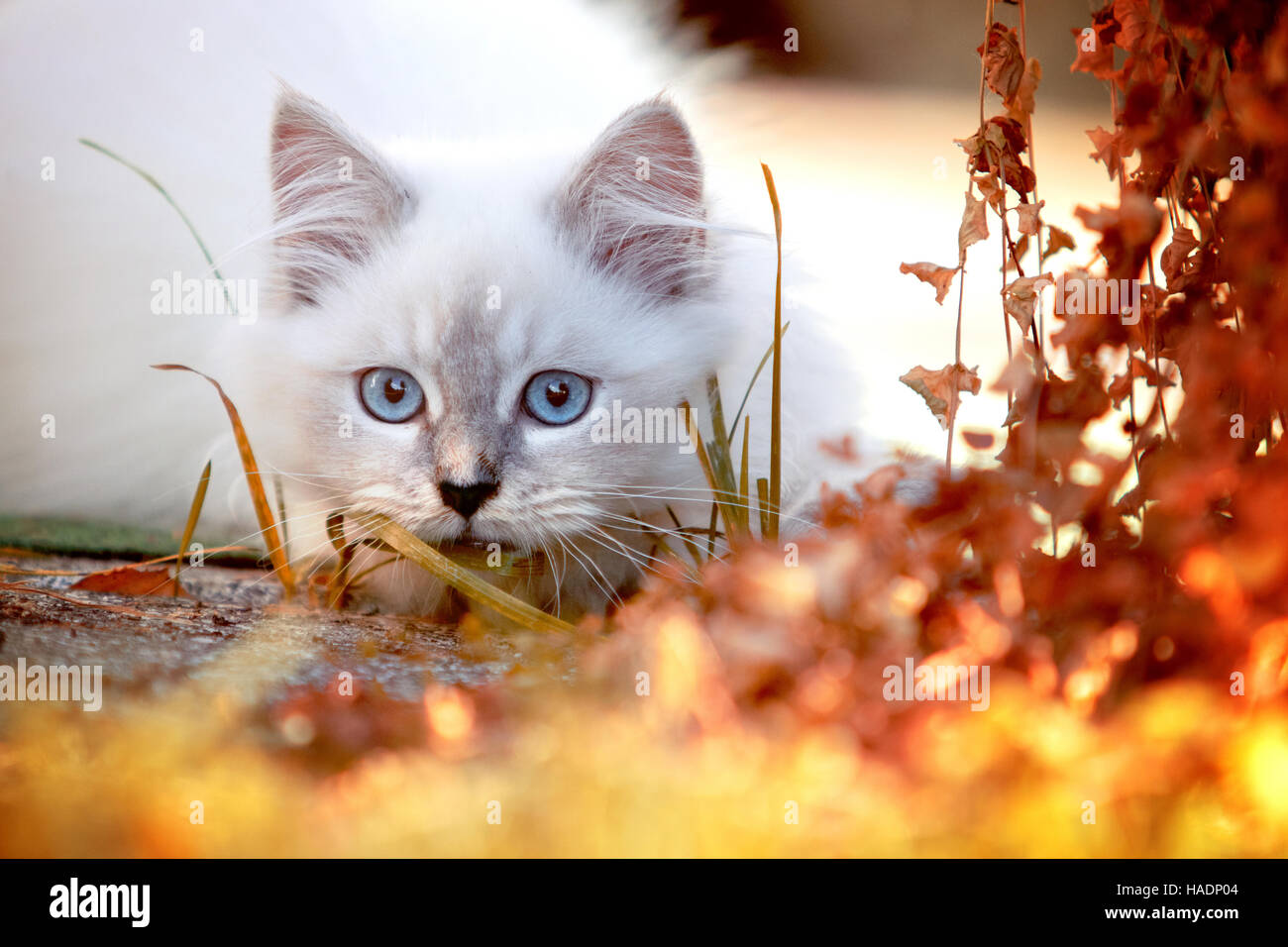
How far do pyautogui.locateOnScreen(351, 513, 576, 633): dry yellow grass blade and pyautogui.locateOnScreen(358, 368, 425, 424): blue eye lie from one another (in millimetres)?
144

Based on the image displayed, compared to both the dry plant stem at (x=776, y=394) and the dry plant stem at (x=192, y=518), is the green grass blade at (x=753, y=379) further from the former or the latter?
the dry plant stem at (x=192, y=518)

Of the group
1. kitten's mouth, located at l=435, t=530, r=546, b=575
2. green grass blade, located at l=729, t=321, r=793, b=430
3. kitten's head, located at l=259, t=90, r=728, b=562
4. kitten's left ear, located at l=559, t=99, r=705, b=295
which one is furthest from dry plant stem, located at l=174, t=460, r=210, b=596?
green grass blade, located at l=729, t=321, r=793, b=430

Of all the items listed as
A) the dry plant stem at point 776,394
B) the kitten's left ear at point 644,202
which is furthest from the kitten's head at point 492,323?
the dry plant stem at point 776,394

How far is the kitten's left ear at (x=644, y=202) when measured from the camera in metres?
1.38

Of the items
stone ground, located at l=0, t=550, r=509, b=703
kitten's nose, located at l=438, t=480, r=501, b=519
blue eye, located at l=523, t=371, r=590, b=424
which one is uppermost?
Result: blue eye, located at l=523, t=371, r=590, b=424

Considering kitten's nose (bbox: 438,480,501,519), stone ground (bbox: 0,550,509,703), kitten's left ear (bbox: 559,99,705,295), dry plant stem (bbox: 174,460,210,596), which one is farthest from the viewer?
dry plant stem (bbox: 174,460,210,596)

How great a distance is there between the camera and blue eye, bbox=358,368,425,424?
136cm

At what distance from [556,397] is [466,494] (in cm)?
19

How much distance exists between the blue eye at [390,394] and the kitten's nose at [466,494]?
0.47 feet

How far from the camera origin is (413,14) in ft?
5.88

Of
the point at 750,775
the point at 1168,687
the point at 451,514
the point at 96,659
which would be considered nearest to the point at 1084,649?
the point at 1168,687

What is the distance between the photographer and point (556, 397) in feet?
4.47

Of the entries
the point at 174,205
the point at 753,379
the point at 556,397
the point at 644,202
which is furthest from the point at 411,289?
the point at 174,205

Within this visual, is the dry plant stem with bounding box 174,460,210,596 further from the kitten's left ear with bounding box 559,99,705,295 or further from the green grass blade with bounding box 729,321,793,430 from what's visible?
the green grass blade with bounding box 729,321,793,430
